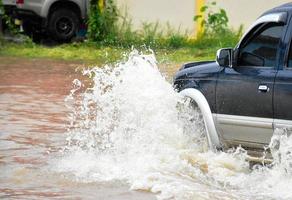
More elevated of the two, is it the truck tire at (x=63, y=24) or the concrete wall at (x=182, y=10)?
the concrete wall at (x=182, y=10)

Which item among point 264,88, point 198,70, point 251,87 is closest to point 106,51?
point 198,70

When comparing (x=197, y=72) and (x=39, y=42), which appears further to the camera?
(x=39, y=42)

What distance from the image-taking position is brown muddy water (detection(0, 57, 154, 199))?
25.2 ft

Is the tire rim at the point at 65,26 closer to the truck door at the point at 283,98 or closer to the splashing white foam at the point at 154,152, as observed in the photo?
the splashing white foam at the point at 154,152

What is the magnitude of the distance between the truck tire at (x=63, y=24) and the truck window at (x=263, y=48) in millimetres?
15055

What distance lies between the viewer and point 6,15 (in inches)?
887

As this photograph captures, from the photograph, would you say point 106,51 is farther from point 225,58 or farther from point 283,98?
point 283,98

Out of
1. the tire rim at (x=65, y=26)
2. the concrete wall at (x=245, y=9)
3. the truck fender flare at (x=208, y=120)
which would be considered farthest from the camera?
the tire rim at (x=65, y=26)

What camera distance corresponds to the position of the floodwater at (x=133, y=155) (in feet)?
25.0

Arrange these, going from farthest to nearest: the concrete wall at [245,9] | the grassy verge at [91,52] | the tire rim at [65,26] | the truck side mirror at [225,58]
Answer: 1. the tire rim at [65,26]
2. the concrete wall at [245,9]
3. the grassy verge at [91,52]
4. the truck side mirror at [225,58]

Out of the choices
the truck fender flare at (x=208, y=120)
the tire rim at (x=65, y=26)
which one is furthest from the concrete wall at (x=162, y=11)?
the truck fender flare at (x=208, y=120)

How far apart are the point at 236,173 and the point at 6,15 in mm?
15342

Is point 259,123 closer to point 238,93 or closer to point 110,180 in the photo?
point 238,93

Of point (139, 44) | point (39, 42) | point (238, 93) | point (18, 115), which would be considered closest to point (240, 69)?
point (238, 93)
